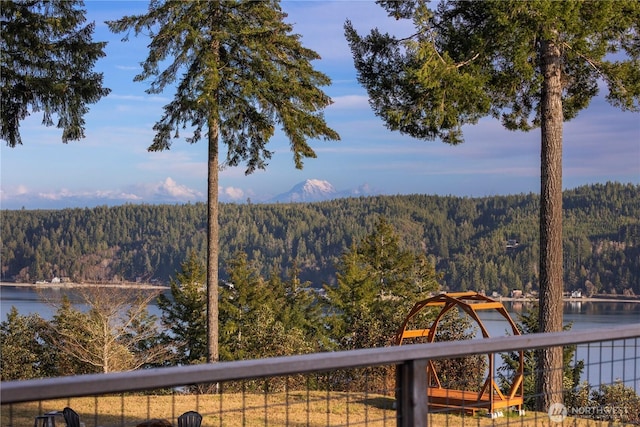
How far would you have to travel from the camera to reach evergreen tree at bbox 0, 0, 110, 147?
1276 centimetres

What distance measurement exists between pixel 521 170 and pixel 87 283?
77.5 metres

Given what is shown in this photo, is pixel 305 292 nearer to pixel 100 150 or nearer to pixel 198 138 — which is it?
pixel 198 138

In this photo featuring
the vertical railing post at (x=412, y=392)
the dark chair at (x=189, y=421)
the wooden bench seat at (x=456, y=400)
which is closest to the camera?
the vertical railing post at (x=412, y=392)

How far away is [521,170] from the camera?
9912cm

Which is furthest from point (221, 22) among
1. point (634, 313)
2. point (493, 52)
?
point (634, 313)

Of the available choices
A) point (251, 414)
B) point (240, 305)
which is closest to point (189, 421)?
point (251, 414)

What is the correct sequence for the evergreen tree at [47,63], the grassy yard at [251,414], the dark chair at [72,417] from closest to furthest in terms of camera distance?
the dark chair at [72,417], the grassy yard at [251,414], the evergreen tree at [47,63]

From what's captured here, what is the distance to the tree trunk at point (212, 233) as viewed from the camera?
784 inches

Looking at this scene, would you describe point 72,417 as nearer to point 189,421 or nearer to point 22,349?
point 189,421

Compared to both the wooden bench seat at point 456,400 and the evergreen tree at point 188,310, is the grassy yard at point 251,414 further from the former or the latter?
the evergreen tree at point 188,310

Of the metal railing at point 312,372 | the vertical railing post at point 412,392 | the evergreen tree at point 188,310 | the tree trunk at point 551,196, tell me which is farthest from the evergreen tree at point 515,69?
the evergreen tree at point 188,310

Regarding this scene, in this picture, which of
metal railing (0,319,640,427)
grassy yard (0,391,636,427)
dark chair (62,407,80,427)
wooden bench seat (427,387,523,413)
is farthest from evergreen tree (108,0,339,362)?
metal railing (0,319,640,427)

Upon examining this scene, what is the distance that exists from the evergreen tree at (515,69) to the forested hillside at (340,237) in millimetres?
51862

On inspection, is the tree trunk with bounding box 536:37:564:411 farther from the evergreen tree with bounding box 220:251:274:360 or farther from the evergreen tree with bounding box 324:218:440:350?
the evergreen tree with bounding box 220:251:274:360
